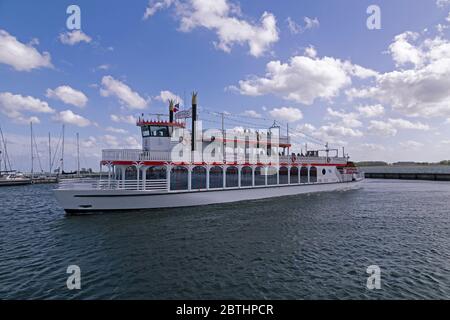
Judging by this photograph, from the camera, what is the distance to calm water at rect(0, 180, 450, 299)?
25.2 feet

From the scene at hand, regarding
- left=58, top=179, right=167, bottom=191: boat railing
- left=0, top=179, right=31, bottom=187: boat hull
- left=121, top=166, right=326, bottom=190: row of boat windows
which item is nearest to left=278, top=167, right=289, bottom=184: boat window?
→ left=121, top=166, right=326, bottom=190: row of boat windows

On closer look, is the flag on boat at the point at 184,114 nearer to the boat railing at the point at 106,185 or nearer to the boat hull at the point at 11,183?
the boat railing at the point at 106,185

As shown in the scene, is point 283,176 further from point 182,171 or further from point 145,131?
point 145,131

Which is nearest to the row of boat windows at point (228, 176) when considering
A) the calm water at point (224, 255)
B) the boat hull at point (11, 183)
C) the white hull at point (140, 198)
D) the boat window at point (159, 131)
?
the white hull at point (140, 198)

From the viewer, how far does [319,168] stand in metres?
33.7

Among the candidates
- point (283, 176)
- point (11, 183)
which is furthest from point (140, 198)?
point (11, 183)

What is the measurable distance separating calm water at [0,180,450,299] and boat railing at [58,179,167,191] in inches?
89.3

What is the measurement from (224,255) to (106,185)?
13.6m

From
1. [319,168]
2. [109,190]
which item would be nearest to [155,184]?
[109,190]

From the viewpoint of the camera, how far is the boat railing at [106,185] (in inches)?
706

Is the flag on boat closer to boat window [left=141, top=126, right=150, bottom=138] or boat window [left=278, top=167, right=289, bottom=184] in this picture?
boat window [left=141, top=126, right=150, bottom=138]
